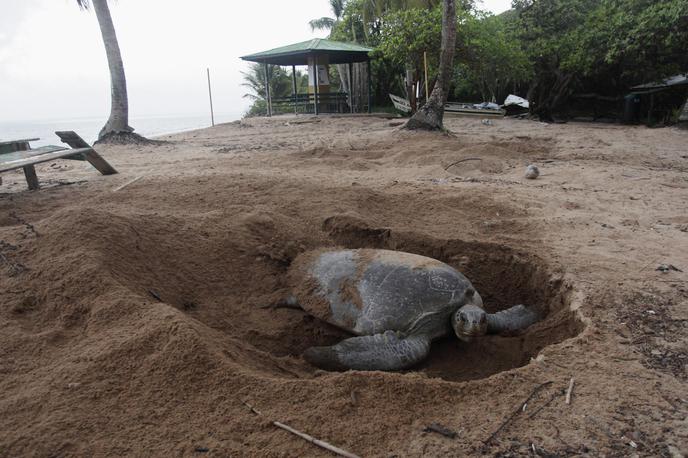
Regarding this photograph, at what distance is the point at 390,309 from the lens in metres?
2.50

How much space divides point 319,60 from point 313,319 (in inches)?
610

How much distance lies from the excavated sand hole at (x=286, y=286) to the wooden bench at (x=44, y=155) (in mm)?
2175

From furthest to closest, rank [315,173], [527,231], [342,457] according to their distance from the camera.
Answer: [315,173], [527,231], [342,457]

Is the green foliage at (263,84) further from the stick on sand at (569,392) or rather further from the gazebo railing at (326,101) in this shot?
the stick on sand at (569,392)

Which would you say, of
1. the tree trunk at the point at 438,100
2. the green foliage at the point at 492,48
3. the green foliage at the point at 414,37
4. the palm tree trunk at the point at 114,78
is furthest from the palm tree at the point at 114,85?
the green foliage at the point at 492,48

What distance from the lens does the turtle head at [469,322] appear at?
2354 millimetres

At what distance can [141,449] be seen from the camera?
4.44ft

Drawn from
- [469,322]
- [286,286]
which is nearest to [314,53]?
[286,286]

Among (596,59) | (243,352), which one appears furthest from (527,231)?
(596,59)

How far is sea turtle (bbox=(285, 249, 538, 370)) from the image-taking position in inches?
89.1

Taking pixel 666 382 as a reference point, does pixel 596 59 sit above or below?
above

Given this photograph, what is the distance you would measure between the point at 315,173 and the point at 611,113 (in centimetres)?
1138

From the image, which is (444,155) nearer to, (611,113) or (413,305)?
(413,305)

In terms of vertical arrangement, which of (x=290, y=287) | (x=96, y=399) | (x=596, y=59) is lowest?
(x=290, y=287)
